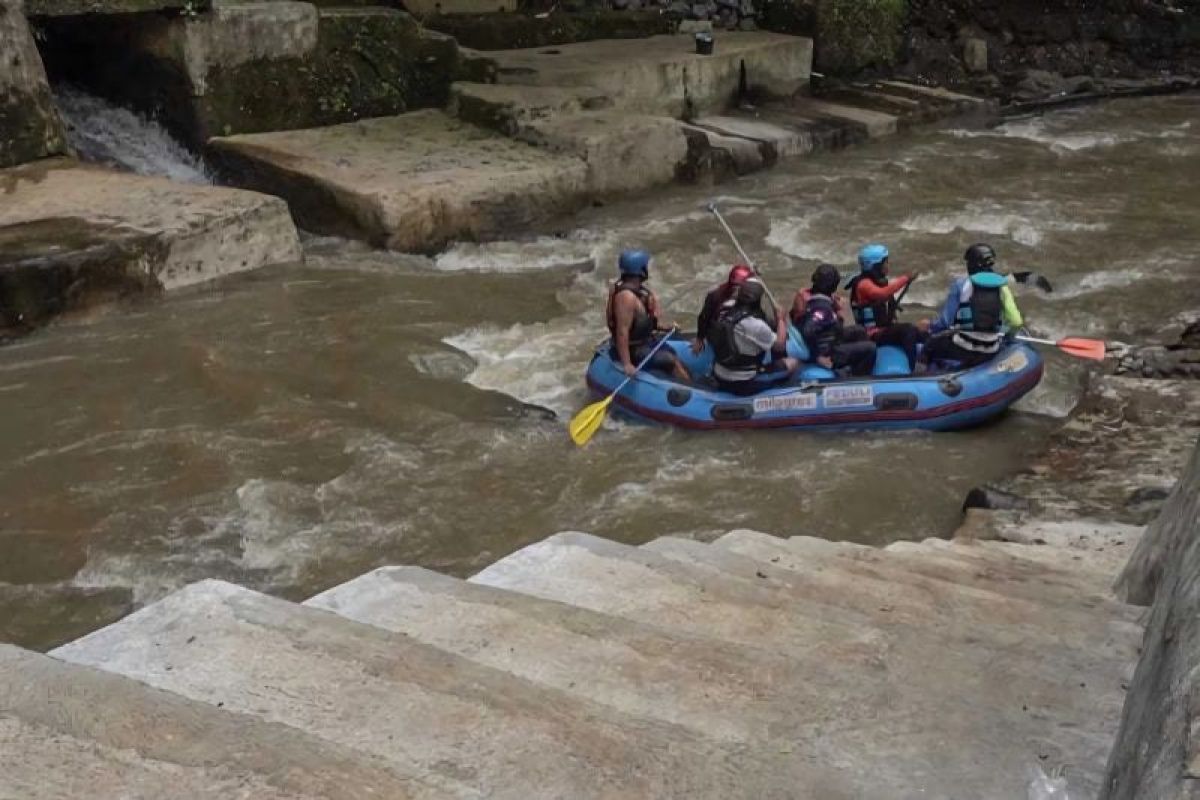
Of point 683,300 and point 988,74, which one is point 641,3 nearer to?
point 988,74

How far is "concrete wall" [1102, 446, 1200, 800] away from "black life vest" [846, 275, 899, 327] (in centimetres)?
467

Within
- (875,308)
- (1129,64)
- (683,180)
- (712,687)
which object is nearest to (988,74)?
(1129,64)

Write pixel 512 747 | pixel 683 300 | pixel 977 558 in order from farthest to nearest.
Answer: pixel 683 300 < pixel 977 558 < pixel 512 747

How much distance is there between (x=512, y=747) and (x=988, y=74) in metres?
15.3

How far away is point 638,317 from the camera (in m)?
6.63

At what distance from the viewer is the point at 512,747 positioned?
→ 1.87 metres

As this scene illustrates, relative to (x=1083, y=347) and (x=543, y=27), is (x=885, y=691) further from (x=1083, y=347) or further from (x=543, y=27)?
(x=543, y=27)

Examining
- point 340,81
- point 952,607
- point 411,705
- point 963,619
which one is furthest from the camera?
point 340,81

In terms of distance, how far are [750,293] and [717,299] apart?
0.40 meters

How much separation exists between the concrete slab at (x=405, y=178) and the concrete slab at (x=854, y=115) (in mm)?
4097

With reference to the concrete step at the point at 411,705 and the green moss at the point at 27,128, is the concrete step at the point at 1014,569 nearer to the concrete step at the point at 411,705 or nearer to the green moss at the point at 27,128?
the concrete step at the point at 411,705

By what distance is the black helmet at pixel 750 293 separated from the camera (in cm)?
622

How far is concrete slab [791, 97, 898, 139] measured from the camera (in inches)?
509

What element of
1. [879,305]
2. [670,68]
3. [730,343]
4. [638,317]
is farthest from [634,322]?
[670,68]
